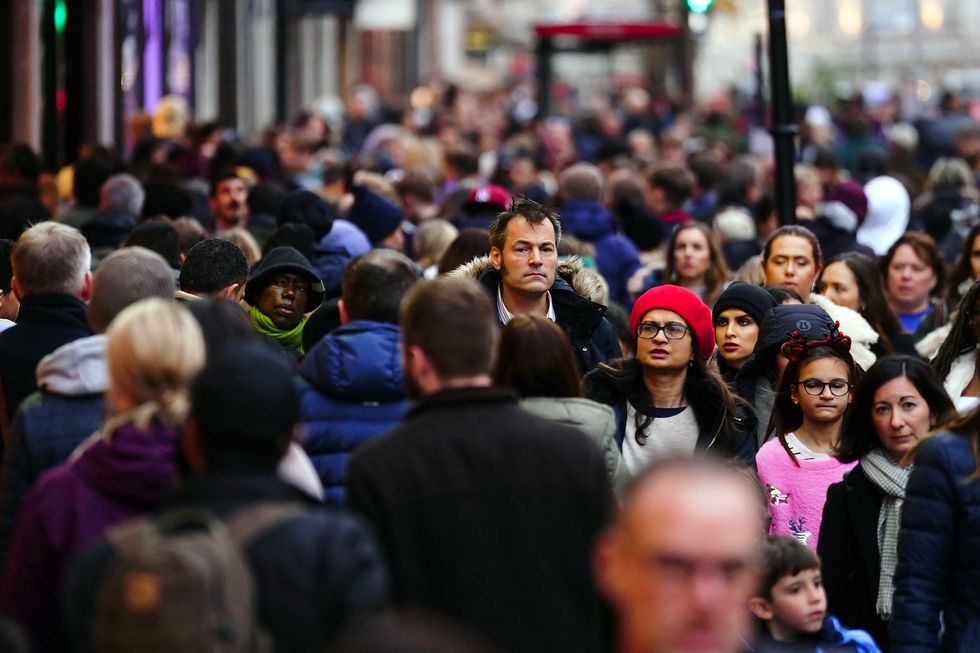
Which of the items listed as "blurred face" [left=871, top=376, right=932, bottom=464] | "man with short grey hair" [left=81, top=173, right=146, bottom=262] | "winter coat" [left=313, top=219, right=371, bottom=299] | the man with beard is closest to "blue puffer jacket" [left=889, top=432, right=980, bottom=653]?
"blurred face" [left=871, top=376, right=932, bottom=464]

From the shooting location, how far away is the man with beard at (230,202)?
42.1ft

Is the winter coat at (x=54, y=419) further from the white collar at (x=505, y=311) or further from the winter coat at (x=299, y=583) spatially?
the white collar at (x=505, y=311)

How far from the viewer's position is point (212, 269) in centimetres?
781

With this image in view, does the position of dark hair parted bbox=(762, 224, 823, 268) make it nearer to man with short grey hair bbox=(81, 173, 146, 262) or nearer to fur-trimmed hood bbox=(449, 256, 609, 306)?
fur-trimmed hood bbox=(449, 256, 609, 306)

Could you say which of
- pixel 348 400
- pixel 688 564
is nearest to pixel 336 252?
pixel 348 400

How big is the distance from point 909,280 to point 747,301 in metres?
2.49

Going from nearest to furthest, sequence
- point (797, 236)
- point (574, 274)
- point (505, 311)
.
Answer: point (505, 311) < point (574, 274) < point (797, 236)

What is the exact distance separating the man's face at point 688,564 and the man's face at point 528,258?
4524 millimetres

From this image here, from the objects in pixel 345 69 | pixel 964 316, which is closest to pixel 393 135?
pixel 964 316

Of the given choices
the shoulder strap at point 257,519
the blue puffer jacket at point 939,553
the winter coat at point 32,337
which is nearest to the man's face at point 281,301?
the winter coat at point 32,337

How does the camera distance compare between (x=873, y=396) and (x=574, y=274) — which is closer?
(x=873, y=396)

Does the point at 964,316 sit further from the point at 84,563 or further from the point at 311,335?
the point at 84,563

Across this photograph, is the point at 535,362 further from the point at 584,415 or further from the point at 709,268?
the point at 709,268

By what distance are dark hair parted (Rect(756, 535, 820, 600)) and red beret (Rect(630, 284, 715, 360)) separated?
5.27 feet
